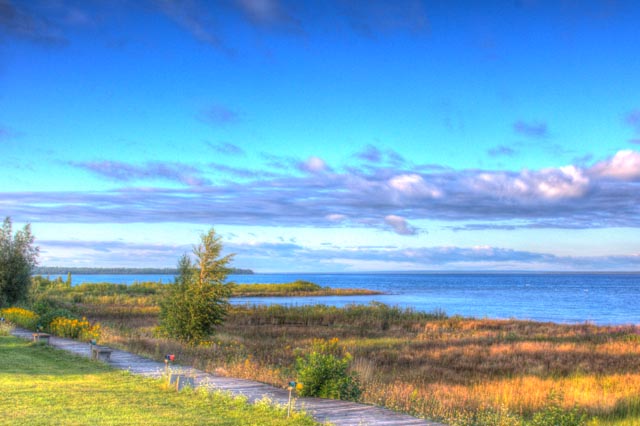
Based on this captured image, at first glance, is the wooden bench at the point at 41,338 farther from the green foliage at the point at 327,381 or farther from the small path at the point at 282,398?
the green foliage at the point at 327,381

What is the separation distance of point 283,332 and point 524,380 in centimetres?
2032

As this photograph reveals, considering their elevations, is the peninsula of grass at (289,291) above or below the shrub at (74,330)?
above

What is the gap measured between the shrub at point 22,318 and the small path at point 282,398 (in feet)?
34.6

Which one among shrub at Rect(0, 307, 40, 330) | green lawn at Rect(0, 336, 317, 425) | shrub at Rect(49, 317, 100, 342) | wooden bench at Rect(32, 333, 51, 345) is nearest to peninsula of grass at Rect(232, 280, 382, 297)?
shrub at Rect(0, 307, 40, 330)

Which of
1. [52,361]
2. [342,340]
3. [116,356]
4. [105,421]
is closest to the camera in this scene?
[105,421]

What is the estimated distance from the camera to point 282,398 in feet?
41.0

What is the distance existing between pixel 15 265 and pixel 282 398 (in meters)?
33.3

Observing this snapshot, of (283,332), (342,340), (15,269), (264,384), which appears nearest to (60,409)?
(264,384)

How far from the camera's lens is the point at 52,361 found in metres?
17.2

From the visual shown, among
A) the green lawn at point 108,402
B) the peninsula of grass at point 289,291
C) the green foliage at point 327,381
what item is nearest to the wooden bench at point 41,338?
the green lawn at point 108,402

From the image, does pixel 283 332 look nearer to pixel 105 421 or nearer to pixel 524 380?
pixel 524 380

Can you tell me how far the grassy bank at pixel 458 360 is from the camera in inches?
536

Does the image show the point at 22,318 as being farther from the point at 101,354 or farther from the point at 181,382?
the point at 181,382

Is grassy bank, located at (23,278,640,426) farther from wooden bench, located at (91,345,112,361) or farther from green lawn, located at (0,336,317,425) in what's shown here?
green lawn, located at (0,336,317,425)
